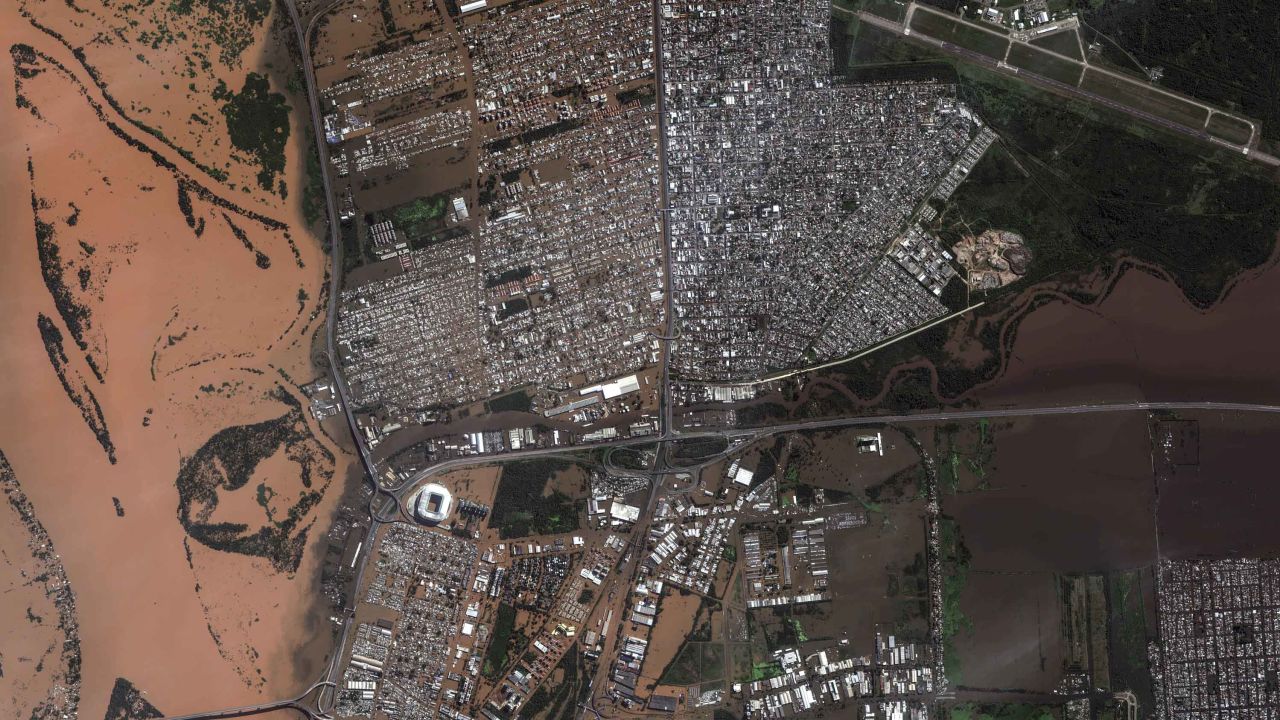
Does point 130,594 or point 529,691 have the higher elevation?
point 130,594

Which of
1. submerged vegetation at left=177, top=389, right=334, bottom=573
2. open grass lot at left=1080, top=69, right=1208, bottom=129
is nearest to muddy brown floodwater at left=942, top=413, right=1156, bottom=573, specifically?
open grass lot at left=1080, top=69, right=1208, bottom=129

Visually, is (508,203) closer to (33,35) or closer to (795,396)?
(795,396)

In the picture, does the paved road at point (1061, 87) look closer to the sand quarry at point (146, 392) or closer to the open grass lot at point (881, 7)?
the open grass lot at point (881, 7)

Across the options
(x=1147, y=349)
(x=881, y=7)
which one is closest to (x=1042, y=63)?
(x=881, y=7)

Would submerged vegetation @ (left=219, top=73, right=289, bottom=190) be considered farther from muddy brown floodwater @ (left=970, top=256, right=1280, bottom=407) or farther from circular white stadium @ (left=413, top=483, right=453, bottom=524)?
muddy brown floodwater @ (left=970, top=256, right=1280, bottom=407)

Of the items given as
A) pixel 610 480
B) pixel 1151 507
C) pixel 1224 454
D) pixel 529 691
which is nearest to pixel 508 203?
pixel 610 480

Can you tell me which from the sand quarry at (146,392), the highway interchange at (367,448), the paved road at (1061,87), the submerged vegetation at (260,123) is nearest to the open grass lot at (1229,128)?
the paved road at (1061,87)

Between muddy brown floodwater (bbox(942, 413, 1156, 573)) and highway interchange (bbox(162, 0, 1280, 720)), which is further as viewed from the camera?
muddy brown floodwater (bbox(942, 413, 1156, 573))
